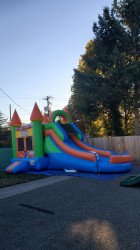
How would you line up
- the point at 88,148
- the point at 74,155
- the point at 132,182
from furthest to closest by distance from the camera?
the point at 88,148 → the point at 74,155 → the point at 132,182

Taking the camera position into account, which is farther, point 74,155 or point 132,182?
point 74,155

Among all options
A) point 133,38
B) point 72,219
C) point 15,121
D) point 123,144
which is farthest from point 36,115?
point 133,38

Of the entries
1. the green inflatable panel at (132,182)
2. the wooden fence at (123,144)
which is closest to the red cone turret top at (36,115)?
the wooden fence at (123,144)

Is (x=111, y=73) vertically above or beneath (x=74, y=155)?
above

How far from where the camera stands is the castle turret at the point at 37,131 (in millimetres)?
14664

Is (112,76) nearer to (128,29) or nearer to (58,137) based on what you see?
(128,29)

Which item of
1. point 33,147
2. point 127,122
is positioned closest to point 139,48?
point 127,122

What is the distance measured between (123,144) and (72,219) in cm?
1293

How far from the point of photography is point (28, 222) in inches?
224

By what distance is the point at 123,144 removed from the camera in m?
18.1

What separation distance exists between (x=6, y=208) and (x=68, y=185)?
10.2 feet

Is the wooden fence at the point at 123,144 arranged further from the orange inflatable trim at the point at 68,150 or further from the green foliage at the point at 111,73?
the orange inflatable trim at the point at 68,150

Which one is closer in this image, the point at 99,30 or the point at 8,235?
the point at 8,235

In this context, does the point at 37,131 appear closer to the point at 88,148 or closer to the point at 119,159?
the point at 88,148
